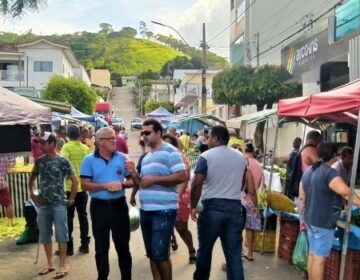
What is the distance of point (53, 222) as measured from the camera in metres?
7.10

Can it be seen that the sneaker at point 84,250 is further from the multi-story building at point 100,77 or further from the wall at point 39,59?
the multi-story building at point 100,77

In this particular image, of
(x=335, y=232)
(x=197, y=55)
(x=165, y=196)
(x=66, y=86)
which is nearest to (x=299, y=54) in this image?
(x=335, y=232)

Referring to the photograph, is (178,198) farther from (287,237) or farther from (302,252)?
(287,237)

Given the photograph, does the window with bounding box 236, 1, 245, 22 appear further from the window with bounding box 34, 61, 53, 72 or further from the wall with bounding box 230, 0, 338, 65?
the window with bounding box 34, 61, 53, 72

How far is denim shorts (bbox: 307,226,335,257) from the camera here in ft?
19.4

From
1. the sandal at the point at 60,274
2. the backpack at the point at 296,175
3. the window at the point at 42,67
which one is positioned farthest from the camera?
the window at the point at 42,67

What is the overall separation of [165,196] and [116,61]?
178061 mm

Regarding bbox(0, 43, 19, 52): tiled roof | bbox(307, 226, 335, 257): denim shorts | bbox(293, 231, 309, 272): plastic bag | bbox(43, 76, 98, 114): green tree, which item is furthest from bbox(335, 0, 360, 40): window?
bbox(0, 43, 19, 52): tiled roof

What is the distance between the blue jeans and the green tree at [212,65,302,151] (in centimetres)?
2214

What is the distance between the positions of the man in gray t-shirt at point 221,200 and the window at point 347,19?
8.90 m

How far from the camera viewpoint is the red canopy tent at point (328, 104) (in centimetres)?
594

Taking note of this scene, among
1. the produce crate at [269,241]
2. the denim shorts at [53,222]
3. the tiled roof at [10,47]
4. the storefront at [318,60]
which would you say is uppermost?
the tiled roof at [10,47]

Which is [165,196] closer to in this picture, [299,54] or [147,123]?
[147,123]

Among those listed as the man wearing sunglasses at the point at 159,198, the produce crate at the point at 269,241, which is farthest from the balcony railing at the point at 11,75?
the man wearing sunglasses at the point at 159,198
